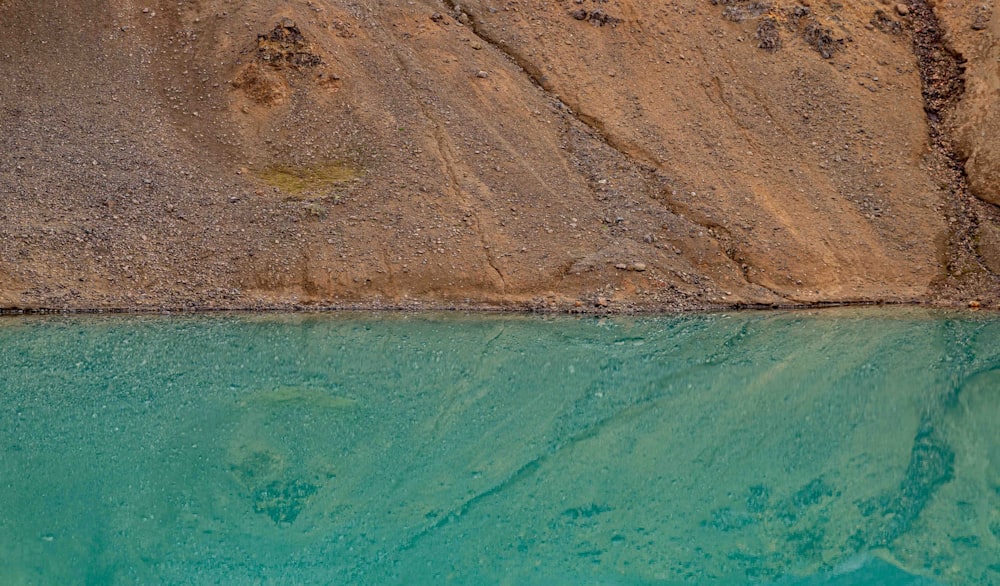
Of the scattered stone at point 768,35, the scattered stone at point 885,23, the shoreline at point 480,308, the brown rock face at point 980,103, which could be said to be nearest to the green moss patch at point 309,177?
the shoreline at point 480,308

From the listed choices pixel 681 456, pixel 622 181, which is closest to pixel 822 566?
pixel 681 456

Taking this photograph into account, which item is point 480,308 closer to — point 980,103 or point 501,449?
point 501,449

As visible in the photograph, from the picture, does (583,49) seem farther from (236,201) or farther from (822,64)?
(236,201)

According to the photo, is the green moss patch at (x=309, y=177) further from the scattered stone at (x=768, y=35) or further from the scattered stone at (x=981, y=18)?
the scattered stone at (x=981, y=18)

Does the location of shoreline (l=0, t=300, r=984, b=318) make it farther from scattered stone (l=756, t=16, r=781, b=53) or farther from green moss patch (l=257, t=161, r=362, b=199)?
scattered stone (l=756, t=16, r=781, b=53)

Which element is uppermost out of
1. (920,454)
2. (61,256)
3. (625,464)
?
(920,454)

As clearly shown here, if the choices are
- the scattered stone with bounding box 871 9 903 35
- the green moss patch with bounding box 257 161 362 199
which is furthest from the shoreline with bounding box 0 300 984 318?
the scattered stone with bounding box 871 9 903 35
